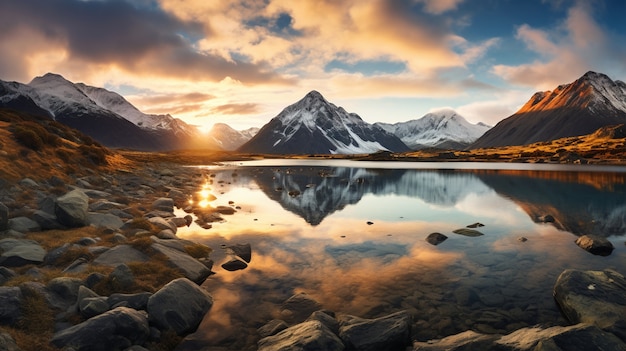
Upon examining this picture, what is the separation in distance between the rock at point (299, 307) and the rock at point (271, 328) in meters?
0.81

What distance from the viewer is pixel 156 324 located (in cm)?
1214

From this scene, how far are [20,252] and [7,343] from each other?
8032 mm

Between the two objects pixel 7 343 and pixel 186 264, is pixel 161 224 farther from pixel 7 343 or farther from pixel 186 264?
pixel 7 343

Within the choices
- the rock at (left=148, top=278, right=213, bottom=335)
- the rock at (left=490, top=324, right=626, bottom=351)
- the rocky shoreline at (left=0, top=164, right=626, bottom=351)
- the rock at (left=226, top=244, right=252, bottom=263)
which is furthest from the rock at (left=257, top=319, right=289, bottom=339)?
the rock at (left=226, top=244, right=252, bottom=263)

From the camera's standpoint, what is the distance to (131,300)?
13.0m

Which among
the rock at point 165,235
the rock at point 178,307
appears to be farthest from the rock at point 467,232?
the rock at point 165,235

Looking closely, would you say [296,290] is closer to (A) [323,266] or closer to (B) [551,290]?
(A) [323,266]

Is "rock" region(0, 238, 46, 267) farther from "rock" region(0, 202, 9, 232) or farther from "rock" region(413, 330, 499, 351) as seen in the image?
"rock" region(413, 330, 499, 351)

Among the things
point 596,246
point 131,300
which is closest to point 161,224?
point 131,300

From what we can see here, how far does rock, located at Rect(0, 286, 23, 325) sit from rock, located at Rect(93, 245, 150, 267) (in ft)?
14.7

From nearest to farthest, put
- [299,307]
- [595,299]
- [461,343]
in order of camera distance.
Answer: [461,343] < [595,299] < [299,307]

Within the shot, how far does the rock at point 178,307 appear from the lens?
40.4ft

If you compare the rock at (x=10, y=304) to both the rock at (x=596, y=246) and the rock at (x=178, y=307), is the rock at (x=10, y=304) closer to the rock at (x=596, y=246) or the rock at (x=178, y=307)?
the rock at (x=178, y=307)

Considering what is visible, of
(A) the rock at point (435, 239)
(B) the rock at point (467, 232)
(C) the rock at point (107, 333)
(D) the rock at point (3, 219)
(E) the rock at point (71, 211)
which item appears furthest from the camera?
(B) the rock at point (467, 232)
